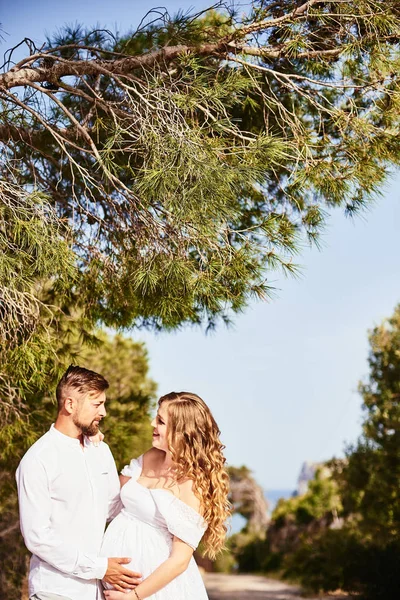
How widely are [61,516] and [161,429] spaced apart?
19.7 inches

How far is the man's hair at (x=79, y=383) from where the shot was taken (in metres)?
2.97

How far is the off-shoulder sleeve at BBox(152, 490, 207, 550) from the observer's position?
2773 millimetres

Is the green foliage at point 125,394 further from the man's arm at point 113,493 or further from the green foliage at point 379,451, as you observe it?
the green foliage at point 379,451

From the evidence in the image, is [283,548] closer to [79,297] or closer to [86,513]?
[79,297]

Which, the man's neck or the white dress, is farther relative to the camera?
the man's neck

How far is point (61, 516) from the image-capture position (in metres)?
2.85

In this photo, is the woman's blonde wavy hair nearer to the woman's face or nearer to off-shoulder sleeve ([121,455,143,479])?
the woman's face

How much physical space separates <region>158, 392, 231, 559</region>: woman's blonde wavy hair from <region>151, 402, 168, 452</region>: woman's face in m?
0.02

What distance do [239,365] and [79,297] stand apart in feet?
198

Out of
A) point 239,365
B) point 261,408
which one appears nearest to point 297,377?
point 261,408

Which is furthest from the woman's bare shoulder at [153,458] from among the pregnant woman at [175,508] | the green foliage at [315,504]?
the green foliage at [315,504]

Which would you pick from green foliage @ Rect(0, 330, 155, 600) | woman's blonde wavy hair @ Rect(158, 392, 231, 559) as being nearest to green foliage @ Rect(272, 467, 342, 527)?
green foliage @ Rect(0, 330, 155, 600)

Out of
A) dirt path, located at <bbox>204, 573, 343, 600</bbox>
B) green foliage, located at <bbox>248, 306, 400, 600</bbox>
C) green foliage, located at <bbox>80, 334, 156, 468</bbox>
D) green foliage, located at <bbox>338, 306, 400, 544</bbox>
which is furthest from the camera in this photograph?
dirt path, located at <bbox>204, 573, 343, 600</bbox>

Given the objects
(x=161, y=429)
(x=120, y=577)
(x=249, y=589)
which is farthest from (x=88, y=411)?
(x=249, y=589)
